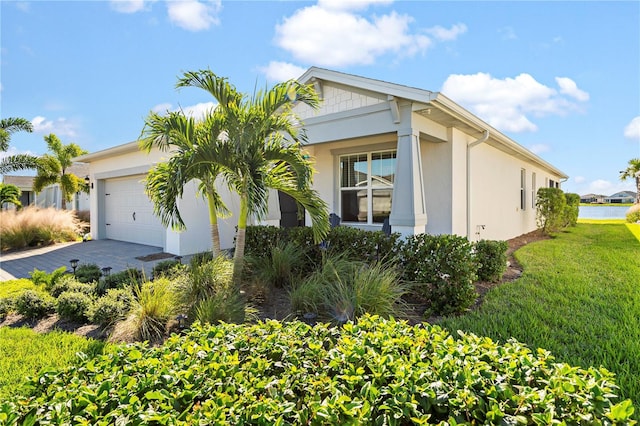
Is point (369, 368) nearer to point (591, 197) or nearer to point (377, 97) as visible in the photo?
point (377, 97)

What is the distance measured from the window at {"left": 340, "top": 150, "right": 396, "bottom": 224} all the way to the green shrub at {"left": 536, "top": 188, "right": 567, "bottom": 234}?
913 cm

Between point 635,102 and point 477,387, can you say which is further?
point 635,102

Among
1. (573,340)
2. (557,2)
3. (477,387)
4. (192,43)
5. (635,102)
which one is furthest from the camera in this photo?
(635,102)

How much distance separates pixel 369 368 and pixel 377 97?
6.59 m

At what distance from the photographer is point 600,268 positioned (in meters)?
7.41

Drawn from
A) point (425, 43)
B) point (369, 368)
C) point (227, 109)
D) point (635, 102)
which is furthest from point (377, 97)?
point (635, 102)

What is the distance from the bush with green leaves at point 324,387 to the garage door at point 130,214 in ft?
32.7

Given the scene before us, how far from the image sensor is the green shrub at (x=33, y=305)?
16.4 feet

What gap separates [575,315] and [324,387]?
14.4 ft

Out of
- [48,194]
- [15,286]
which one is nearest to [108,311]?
[15,286]

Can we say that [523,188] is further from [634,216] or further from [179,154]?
[179,154]

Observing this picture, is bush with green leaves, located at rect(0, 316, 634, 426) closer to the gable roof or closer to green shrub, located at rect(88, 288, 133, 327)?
green shrub, located at rect(88, 288, 133, 327)

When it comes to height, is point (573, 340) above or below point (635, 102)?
below

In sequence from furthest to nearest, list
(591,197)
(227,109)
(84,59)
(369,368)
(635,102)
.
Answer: (591,197) → (635,102) → (84,59) → (227,109) → (369,368)
